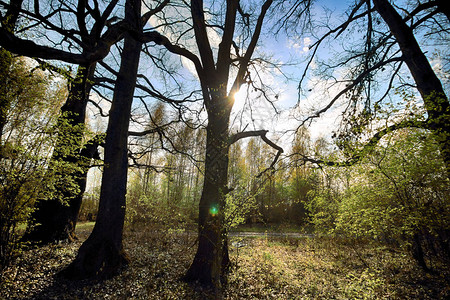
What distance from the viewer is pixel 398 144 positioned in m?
3.33

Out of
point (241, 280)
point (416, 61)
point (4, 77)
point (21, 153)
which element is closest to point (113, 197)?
point (21, 153)

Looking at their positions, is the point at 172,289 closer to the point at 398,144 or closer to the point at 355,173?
the point at 355,173

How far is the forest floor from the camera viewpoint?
406cm

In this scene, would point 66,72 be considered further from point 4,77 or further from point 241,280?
point 241,280

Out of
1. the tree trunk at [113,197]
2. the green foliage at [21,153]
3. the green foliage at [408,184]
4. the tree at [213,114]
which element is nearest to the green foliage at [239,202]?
the tree at [213,114]

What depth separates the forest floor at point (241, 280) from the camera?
406cm

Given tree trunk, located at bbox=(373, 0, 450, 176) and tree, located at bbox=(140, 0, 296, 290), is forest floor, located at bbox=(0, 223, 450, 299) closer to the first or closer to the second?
tree, located at bbox=(140, 0, 296, 290)

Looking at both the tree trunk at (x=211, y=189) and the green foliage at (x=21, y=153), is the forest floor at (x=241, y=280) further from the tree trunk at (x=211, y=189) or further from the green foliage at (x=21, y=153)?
the green foliage at (x=21, y=153)

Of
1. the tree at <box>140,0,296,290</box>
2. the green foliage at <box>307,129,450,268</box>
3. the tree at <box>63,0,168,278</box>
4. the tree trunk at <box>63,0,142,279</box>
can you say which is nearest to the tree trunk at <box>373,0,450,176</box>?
the green foliage at <box>307,129,450,268</box>

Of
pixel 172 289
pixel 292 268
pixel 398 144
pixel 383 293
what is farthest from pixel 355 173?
pixel 172 289

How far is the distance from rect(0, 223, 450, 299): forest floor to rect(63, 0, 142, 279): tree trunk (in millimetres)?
329

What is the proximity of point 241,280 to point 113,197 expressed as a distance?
395cm

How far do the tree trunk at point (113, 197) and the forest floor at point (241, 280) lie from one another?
0.33 metres

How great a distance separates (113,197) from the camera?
5.22m
